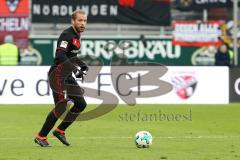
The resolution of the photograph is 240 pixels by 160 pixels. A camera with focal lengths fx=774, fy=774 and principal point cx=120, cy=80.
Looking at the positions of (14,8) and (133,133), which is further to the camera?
(14,8)

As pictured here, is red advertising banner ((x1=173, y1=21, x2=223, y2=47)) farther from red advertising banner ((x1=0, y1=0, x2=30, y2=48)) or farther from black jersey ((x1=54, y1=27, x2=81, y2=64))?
black jersey ((x1=54, y1=27, x2=81, y2=64))

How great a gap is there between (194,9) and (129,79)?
28.8ft

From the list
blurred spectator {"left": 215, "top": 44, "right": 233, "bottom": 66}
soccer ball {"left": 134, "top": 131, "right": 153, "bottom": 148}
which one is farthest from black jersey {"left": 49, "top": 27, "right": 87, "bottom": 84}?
blurred spectator {"left": 215, "top": 44, "right": 233, "bottom": 66}

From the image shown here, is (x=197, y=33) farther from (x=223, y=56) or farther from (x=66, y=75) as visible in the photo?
(x=66, y=75)

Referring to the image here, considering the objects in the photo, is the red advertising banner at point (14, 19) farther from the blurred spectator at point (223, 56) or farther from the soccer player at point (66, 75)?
the soccer player at point (66, 75)

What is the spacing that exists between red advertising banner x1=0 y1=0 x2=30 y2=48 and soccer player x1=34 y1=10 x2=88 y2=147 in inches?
702

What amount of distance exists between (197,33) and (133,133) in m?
16.9

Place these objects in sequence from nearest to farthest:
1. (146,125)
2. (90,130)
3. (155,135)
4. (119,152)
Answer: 1. (119,152)
2. (155,135)
3. (90,130)
4. (146,125)

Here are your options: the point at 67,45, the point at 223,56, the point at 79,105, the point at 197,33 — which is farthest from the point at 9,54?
the point at 67,45

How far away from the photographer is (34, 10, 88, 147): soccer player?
42.1 ft

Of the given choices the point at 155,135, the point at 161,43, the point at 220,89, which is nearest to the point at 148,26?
the point at 161,43

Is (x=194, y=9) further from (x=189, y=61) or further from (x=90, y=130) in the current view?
(x=90, y=130)

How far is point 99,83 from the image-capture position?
2467 centimetres

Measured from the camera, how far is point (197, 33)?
32.5m
